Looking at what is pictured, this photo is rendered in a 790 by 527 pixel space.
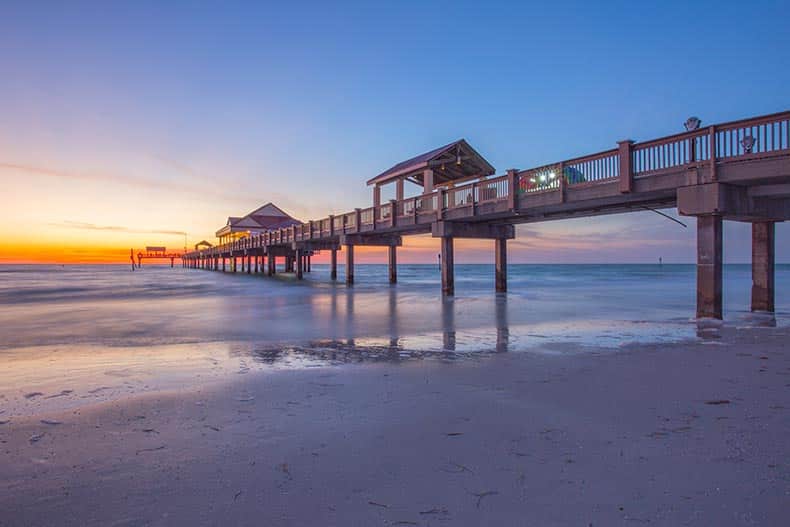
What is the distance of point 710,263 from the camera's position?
40.5ft

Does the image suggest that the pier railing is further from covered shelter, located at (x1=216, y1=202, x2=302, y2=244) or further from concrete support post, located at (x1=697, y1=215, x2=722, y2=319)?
covered shelter, located at (x1=216, y1=202, x2=302, y2=244)

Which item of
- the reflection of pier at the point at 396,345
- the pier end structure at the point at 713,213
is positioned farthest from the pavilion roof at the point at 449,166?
the pier end structure at the point at 713,213

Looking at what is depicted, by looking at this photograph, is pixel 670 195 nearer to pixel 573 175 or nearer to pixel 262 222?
pixel 573 175

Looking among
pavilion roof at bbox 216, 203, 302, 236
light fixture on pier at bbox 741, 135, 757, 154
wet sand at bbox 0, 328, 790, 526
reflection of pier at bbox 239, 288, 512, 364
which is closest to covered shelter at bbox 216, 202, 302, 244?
pavilion roof at bbox 216, 203, 302, 236

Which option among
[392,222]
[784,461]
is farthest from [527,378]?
[392,222]

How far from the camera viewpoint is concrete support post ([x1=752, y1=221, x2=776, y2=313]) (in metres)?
14.5

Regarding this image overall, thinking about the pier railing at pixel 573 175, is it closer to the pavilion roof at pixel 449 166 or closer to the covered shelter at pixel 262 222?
the pavilion roof at pixel 449 166

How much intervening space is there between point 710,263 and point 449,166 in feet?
58.5

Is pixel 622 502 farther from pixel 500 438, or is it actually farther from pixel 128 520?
pixel 128 520

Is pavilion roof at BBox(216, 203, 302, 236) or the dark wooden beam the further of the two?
pavilion roof at BBox(216, 203, 302, 236)

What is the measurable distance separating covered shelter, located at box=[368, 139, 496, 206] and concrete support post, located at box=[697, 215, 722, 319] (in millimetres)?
15921

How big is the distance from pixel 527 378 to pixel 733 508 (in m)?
3.55

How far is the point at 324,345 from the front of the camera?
978 centimetres

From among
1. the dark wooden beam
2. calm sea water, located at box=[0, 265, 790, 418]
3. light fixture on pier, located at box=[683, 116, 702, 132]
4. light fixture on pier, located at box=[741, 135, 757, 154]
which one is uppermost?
light fixture on pier, located at box=[683, 116, 702, 132]
